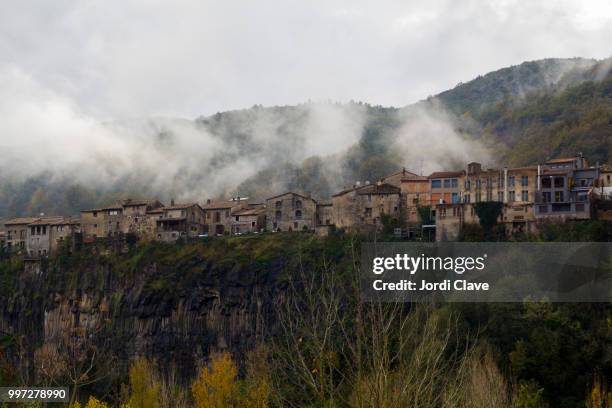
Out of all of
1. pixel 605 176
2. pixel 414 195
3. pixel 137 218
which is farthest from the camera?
pixel 137 218

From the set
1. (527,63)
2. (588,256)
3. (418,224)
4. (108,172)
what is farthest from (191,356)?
(527,63)

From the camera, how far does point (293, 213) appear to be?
8850 cm

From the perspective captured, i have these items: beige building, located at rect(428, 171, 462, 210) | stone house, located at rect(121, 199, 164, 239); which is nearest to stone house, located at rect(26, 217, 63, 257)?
stone house, located at rect(121, 199, 164, 239)

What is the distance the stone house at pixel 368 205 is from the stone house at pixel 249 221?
451 inches

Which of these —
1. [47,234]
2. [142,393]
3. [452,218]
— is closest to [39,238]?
[47,234]

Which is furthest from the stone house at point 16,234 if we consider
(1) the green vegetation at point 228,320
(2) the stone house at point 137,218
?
(2) the stone house at point 137,218

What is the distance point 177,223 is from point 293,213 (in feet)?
43.2

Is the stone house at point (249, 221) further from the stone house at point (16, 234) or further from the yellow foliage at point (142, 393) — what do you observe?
the yellow foliage at point (142, 393)

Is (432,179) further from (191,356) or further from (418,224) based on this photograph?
(191,356)

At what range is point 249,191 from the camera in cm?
13938

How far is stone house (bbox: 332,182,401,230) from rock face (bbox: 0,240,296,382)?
793 centimetres

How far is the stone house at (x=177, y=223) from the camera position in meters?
91.1

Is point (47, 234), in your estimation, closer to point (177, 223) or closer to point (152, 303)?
point (177, 223)

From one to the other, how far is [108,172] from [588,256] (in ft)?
409
